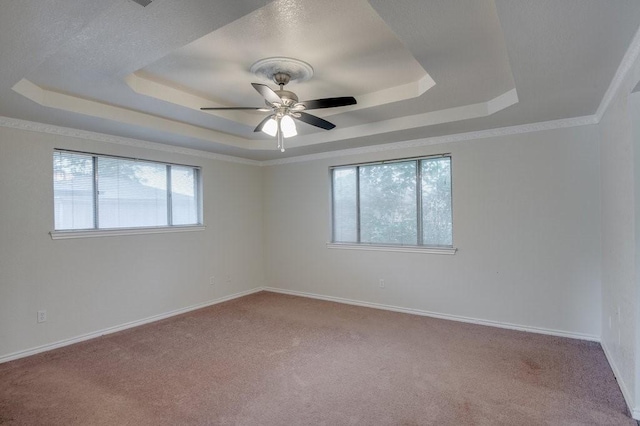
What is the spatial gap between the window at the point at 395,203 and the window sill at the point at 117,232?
2.12 metres

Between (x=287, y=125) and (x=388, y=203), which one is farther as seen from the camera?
(x=388, y=203)

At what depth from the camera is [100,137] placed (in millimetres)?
3783

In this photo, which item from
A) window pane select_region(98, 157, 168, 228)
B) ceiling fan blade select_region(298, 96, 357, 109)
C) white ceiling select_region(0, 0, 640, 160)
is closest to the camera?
white ceiling select_region(0, 0, 640, 160)

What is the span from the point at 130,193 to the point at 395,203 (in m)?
3.37

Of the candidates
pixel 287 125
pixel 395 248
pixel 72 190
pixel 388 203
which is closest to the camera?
pixel 287 125

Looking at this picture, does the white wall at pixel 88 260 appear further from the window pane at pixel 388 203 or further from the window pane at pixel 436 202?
the window pane at pixel 436 202

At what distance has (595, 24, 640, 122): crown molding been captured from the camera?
6.25ft

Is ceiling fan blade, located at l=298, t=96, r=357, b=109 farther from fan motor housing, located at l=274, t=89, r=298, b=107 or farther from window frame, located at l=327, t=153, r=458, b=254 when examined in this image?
window frame, located at l=327, t=153, r=458, b=254

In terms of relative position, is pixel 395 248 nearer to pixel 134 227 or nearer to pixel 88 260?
pixel 134 227

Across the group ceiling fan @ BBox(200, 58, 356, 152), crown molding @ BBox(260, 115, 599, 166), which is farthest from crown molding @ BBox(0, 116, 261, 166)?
ceiling fan @ BBox(200, 58, 356, 152)

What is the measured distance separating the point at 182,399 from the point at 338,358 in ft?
4.31

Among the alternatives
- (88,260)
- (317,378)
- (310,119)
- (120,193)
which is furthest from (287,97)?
(88,260)

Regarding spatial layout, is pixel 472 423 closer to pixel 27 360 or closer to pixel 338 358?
pixel 338 358

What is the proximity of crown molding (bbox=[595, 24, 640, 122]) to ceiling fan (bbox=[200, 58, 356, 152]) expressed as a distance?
162cm
